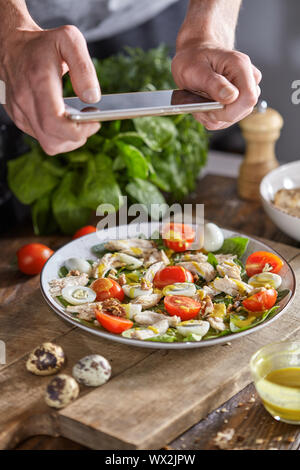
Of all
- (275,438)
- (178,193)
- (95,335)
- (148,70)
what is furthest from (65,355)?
(148,70)

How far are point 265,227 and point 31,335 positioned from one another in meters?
0.91

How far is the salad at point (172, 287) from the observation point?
3.98ft

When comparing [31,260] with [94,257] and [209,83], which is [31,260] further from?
[209,83]

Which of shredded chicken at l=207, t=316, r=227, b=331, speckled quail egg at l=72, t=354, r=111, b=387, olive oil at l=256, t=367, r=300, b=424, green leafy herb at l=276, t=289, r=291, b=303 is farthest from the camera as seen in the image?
green leafy herb at l=276, t=289, r=291, b=303

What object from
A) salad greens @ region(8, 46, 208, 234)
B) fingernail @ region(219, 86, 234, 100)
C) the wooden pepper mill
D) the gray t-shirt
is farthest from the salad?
the gray t-shirt

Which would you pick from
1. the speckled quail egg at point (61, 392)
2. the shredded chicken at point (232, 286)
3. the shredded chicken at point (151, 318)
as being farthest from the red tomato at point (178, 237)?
the speckled quail egg at point (61, 392)

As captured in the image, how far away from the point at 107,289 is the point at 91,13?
3.31ft

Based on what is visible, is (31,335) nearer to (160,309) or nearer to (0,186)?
(160,309)

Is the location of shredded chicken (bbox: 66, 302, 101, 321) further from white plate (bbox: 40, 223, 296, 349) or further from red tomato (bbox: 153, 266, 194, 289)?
red tomato (bbox: 153, 266, 194, 289)

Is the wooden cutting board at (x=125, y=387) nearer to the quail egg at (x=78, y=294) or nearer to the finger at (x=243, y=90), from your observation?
the quail egg at (x=78, y=294)

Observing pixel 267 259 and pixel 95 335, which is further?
pixel 267 259

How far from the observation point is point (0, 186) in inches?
74.2

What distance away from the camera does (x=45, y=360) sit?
1.15 meters

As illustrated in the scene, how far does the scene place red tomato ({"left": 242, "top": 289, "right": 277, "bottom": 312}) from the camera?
49.6 inches
